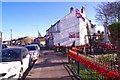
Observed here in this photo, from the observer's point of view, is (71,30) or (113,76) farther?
(71,30)

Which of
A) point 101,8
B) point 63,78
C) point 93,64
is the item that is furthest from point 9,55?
point 101,8

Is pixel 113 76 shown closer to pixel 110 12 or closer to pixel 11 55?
pixel 11 55

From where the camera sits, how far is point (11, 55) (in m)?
14.5

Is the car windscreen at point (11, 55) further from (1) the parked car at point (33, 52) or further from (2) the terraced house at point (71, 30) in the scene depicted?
(2) the terraced house at point (71, 30)

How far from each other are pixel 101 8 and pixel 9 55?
30460 mm

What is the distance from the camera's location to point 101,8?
43156 millimetres

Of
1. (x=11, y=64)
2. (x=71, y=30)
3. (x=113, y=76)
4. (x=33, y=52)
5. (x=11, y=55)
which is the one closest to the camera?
(x=113, y=76)

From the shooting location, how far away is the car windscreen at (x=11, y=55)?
1392 centimetres

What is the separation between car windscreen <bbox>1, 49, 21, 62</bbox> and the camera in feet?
45.7

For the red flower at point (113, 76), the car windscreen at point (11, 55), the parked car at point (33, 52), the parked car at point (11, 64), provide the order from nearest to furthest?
the red flower at point (113, 76), the parked car at point (11, 64), the car windscreen at point (11, 55), the parked car at point (33, 52)

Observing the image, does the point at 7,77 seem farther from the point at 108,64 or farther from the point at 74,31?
the point at 74,31

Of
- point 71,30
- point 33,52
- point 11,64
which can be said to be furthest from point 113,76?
point 71,30

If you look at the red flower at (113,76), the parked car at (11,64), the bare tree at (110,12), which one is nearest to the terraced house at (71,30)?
the bare tree at (110,12)

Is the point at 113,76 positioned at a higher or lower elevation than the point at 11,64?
lower
